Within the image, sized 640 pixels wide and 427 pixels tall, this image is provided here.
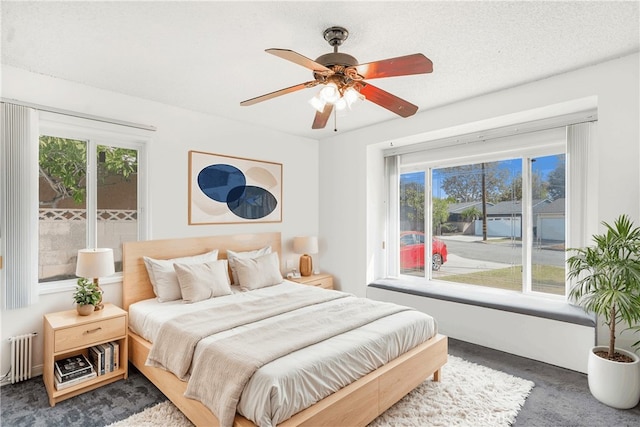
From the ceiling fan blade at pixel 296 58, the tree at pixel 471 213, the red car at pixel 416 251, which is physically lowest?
the red car at pixel 416 251

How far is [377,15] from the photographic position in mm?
1958

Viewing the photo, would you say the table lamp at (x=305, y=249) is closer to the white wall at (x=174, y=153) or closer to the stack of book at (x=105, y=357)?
the white wall at (x=174, y=153)

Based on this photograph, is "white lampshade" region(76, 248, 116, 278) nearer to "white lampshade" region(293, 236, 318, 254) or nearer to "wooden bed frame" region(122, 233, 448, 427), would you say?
"wooden bed frame" region(122, 233, 448, 427)

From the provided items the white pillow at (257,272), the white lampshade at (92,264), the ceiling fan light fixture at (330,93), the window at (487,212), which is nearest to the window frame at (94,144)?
the white lampshade at (92,264)

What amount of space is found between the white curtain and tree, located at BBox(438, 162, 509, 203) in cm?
422

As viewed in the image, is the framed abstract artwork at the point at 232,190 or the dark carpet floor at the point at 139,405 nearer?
the dark carpet floor at the point at 139,405

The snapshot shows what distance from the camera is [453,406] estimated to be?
2328 millimetres

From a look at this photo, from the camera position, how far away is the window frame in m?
2.85

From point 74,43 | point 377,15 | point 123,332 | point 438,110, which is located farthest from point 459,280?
point 74,43

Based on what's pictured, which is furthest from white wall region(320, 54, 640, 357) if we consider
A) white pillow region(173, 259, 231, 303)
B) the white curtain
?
the white curtain

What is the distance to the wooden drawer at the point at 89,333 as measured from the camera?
2.42 meters

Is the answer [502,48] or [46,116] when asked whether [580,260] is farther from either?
[46,116]

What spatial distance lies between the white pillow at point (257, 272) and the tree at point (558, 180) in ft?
9.97

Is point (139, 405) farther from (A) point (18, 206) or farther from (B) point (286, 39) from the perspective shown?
(B) point (286, 39)
